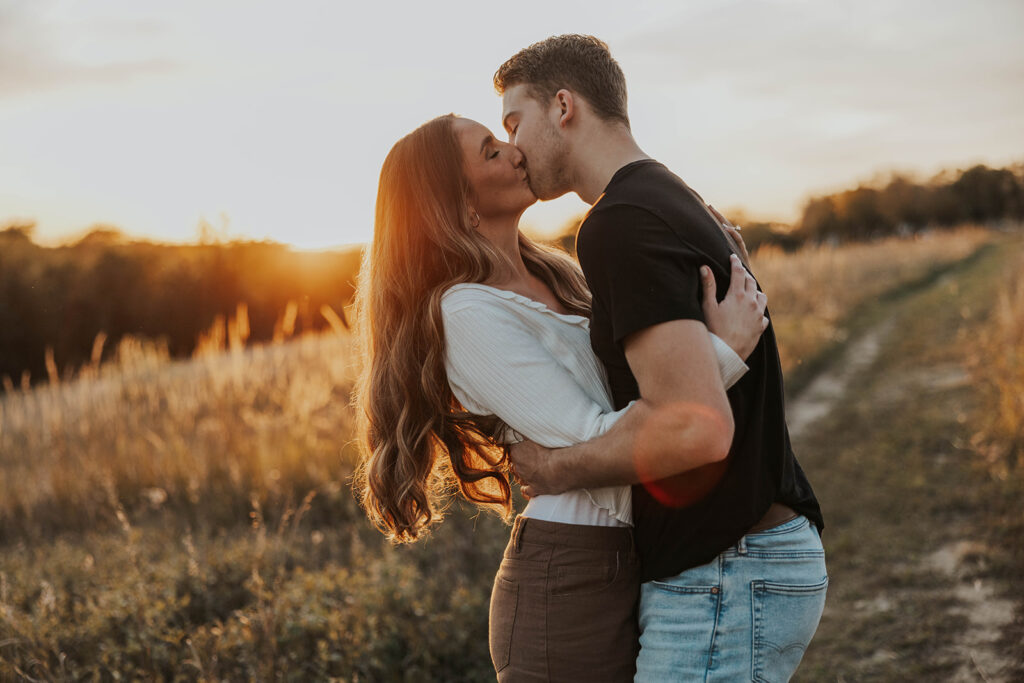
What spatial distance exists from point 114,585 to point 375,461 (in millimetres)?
2628

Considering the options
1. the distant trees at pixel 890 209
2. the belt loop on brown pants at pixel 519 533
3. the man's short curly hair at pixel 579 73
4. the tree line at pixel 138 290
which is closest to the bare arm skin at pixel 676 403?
the belt loop on brown pants at pixel 519 533

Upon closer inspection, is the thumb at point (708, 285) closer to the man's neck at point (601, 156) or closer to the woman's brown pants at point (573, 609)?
the man's neck at point (601, 156)

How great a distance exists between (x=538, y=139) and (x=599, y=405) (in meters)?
0.85

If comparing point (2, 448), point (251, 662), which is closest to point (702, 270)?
point (251, 662)

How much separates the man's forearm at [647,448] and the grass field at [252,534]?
201cm

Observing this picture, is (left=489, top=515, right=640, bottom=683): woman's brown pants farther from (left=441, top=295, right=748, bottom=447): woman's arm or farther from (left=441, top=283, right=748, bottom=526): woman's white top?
(left=441, top=295, right=748, bottom=447): woman's arm

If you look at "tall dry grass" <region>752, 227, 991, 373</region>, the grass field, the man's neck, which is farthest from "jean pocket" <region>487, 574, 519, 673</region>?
"tall dry grass" <region>752, 227, 991, 373</region>

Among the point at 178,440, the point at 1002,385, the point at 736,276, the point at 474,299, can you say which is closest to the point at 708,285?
the point at 736,276

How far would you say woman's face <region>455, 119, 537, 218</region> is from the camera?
2389mm

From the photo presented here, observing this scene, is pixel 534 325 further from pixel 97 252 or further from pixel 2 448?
pixel 97 252

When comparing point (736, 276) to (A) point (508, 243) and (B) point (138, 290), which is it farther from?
(B) point (138, 290)

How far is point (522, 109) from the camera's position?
7.44 feet

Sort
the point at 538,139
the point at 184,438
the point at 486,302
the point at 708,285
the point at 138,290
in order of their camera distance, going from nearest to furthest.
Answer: the point at 708,285, the point at 486,302, the point at 538,139, the point at 184,438, the point at 138,290

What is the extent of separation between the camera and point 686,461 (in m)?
1.64
